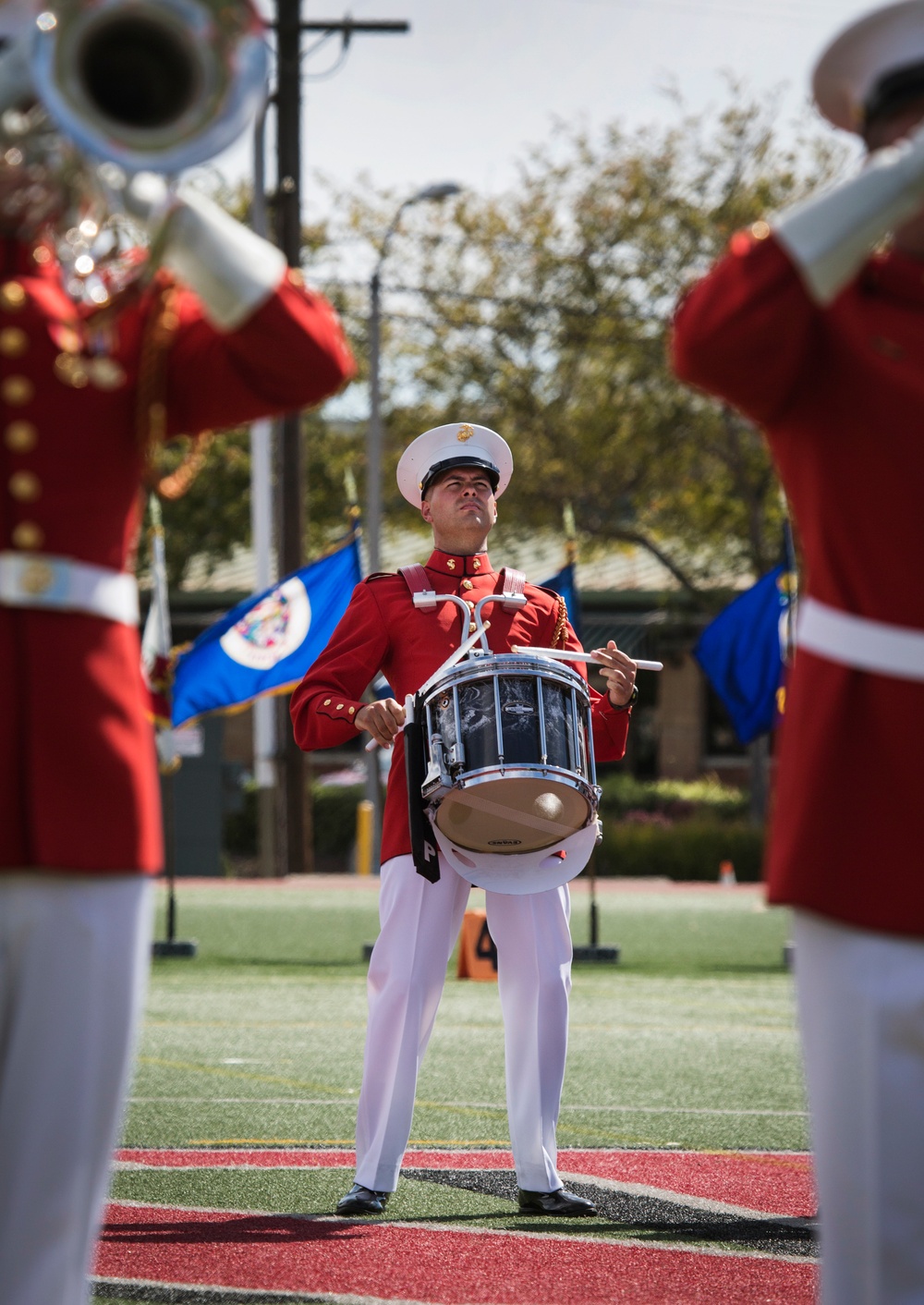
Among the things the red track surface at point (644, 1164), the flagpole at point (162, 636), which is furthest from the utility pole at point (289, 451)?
the red track surface at point (644, 1164)

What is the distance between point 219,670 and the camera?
13680mm

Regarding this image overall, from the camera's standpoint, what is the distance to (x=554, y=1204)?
18.0ft

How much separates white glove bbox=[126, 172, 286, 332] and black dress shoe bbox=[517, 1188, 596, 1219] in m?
3.29

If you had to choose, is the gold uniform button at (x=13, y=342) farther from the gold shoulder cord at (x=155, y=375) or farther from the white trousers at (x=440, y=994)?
the white trousers at (x=440, y=994)

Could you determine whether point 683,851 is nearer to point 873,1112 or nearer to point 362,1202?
point 362,1202

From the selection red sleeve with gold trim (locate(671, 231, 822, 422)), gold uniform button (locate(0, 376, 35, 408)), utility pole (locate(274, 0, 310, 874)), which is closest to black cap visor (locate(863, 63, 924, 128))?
red sleeve with gold trim (locate(671, 231, 822, 422))

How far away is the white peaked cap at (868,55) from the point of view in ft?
9.67

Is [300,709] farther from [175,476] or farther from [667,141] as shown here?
[667,141]

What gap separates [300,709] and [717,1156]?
2.12 m

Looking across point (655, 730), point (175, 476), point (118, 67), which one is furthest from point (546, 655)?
point (655, 730)

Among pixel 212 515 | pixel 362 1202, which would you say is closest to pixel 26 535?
pixel 362 1202

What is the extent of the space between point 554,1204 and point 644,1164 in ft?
3.22

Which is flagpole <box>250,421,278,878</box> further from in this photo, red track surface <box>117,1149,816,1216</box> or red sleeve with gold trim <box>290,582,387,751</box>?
red sleeve with gold trim <box>290,582,387,751</box>

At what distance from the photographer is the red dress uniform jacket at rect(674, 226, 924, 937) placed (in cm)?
283
